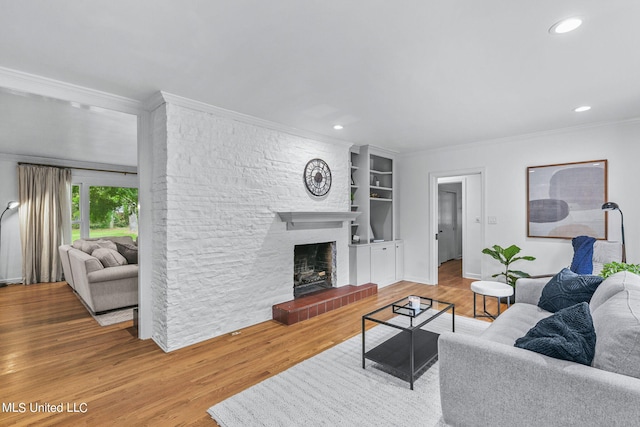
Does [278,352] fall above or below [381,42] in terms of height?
below

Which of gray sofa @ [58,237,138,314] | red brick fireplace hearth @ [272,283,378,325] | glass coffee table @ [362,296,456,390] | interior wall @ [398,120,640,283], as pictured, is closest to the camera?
glass coffee table @ [362,296,456,390]

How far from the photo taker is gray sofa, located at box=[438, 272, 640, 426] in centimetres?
127

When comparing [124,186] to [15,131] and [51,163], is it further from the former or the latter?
[15,131]

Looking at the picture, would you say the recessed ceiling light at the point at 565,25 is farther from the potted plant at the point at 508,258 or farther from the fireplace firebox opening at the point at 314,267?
the fireplace firebox opening at the point at 314,267

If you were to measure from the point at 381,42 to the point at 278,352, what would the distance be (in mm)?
2675

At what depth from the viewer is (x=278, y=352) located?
2.91 m

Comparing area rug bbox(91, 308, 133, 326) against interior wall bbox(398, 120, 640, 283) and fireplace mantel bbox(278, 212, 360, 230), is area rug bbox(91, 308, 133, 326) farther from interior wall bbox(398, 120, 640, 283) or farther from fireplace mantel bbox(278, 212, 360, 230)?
interior wall bbox(398, 120, 640, 283)

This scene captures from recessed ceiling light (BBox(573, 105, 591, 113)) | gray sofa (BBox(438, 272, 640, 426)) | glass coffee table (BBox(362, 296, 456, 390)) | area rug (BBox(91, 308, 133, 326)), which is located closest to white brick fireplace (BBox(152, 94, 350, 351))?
area rug (BBox(91, 308, 133, 326))

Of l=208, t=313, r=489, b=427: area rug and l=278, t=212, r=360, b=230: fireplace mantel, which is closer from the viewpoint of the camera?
l=208, t=313, r=489, b=427: area rug

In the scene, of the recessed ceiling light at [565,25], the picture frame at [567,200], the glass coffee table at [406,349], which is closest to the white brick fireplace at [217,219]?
the glass coffee table at [406,349]

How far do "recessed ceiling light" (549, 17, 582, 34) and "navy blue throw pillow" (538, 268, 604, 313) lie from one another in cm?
179

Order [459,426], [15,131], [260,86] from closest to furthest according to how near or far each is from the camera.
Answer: [459,426] < [260,86] < [15,131]

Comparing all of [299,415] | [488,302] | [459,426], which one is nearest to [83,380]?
[299,415]

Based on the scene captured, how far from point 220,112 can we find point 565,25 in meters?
2.92
